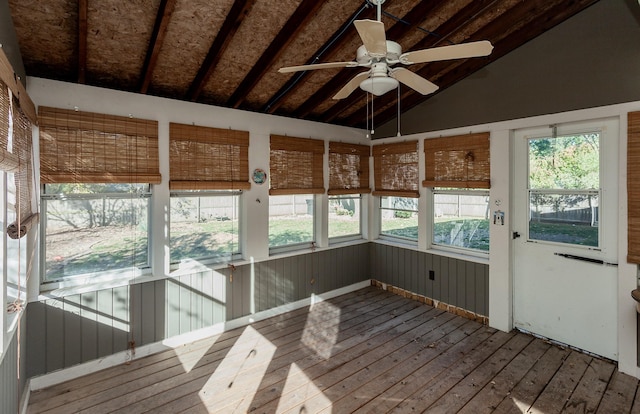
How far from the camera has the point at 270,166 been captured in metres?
4.15

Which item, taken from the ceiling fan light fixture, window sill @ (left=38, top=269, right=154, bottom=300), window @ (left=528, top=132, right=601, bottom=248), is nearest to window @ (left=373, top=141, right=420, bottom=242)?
window @ (left=528, top=132, right=601, bottom=248)

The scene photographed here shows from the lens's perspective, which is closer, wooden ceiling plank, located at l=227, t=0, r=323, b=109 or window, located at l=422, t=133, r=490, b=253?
wooden ceiling plank, located at l=227, t=0, r=323, b=109

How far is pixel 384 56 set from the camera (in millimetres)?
1974

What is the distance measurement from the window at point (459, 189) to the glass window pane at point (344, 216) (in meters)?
1.24

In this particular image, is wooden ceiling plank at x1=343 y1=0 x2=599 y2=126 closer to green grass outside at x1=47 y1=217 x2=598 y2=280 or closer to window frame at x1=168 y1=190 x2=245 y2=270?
green grass outside at x1=47 y1=217 x2=598 y2=280

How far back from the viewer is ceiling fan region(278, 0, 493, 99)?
5.63 ft

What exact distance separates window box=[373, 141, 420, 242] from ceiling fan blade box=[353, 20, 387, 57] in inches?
113

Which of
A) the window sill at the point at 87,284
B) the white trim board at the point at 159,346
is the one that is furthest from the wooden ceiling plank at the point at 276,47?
the white trim board at the point at 159,346

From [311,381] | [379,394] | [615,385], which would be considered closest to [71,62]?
[311,381]

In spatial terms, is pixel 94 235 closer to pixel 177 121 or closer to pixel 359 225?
pixel 177 121

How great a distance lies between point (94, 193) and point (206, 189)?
3.41 ft

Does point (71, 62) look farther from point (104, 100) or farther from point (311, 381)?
point (311, 381)

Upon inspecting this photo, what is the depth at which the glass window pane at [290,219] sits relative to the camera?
170 inches

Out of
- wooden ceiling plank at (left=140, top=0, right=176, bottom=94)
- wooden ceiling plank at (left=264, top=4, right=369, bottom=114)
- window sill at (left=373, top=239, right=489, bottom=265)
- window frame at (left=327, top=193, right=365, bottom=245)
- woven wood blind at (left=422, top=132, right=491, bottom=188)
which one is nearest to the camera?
wooden ceiling plank at (left=140, top=0, right=176, bottom=94)
